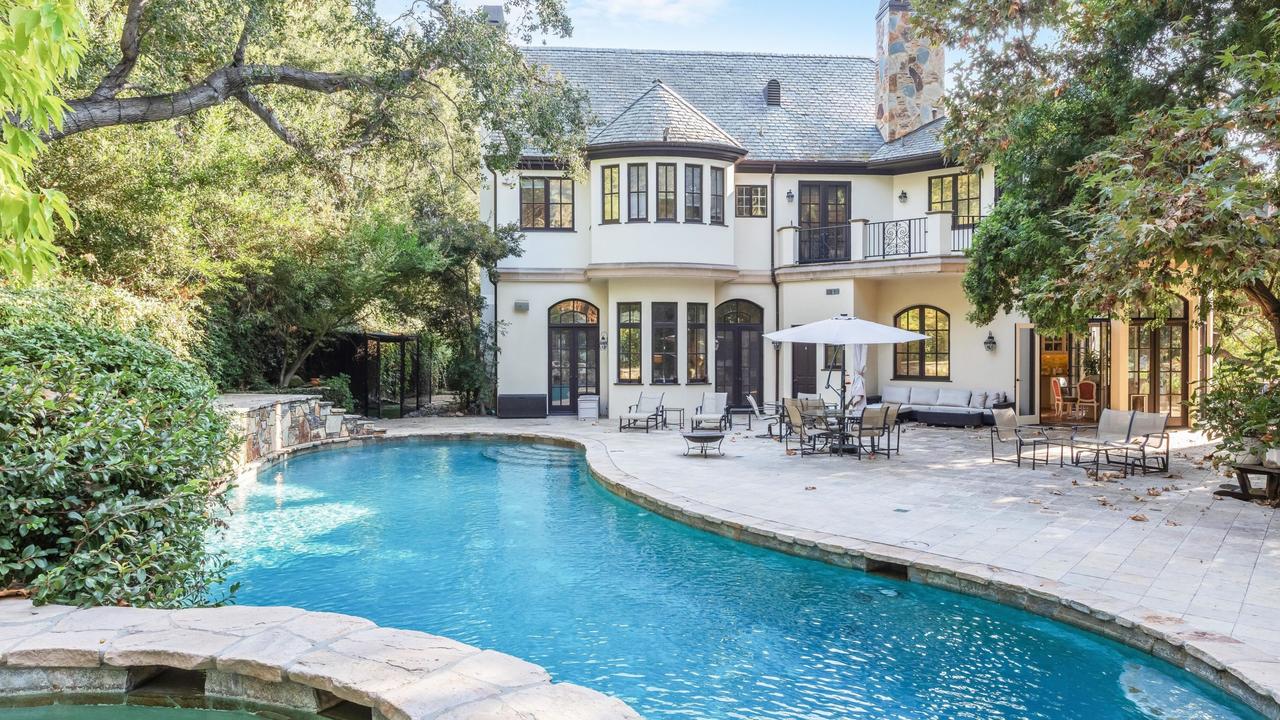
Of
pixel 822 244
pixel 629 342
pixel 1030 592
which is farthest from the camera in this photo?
pixel 822 244

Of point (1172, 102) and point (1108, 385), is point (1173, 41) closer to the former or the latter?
point (1172, 102)

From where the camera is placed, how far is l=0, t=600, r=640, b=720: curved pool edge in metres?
3.11

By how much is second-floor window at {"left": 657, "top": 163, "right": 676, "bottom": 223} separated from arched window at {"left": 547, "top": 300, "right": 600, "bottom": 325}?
9.63 feet

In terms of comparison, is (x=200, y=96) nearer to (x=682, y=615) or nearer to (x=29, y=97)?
(x=29, y=97)

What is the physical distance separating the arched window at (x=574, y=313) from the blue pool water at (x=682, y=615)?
31.2ft

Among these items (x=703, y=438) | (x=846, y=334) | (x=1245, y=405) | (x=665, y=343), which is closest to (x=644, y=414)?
(x=665, y=343)

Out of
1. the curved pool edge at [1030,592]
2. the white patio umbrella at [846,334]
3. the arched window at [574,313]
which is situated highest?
the arched window at [574,313]

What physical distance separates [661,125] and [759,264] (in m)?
4.10

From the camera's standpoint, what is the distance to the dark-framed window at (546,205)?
18.6 m

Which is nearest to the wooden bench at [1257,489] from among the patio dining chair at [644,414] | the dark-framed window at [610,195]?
the patio dining chair at [644,414]

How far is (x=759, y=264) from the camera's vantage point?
62.4 feet

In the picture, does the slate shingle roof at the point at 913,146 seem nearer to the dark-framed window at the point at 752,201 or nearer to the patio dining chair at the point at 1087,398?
the dark-framed window at the point at 752,201

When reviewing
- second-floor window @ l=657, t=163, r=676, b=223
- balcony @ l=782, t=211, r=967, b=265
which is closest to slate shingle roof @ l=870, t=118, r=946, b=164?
balcony @ l=782, t=211, r=967, b=265

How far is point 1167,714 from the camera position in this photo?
167 inches
